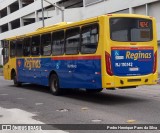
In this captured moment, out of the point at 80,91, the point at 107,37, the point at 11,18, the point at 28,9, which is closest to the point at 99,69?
the point at 107,37

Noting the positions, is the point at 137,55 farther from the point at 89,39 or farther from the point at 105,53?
the point at 89,39

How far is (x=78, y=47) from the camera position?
556 inches

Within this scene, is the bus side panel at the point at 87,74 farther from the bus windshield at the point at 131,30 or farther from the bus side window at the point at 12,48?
the bus side window at the point at 12,48

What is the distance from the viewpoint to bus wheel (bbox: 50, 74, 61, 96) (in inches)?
627

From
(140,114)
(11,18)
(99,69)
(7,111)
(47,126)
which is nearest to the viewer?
(47,126)

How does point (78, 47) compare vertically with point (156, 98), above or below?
above

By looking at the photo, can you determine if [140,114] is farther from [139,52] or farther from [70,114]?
[139,52]

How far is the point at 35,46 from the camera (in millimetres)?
18016

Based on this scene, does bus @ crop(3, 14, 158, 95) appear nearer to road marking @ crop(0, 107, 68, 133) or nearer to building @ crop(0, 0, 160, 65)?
road marking @ crop(0, 107, 68, 133)

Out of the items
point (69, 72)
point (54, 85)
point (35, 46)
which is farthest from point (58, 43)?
point (35, 46)

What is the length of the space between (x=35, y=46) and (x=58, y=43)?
2.57 meters

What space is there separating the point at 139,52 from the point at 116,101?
1.90 metres

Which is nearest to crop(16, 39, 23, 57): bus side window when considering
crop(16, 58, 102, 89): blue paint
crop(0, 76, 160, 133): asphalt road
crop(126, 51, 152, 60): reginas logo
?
crop(16, 58, 102, 89): blue paint

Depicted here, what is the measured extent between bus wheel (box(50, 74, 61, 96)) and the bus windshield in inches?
159
